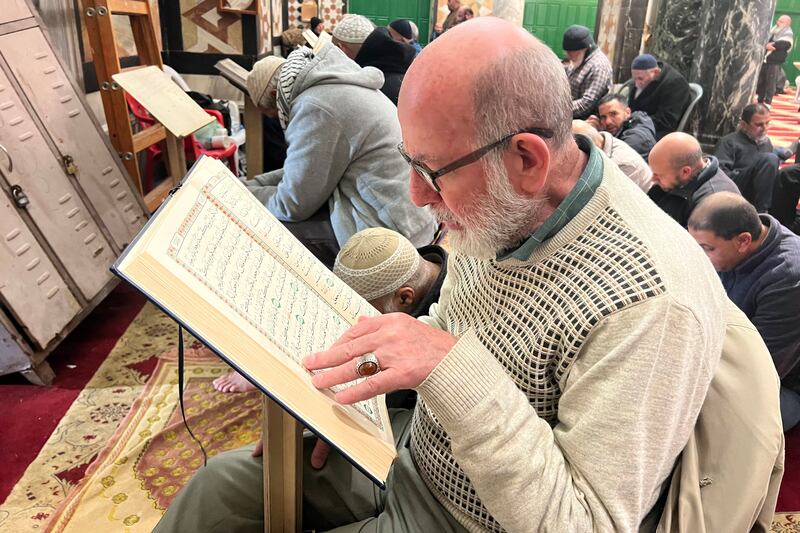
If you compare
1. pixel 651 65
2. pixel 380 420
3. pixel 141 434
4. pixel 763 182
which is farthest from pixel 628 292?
pixel 651 65

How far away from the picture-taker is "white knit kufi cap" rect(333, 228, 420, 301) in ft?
5.61

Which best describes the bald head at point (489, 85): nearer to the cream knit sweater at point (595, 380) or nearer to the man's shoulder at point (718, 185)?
the cream knit sweater at point (595, 380)

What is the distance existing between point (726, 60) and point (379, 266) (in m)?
5.59

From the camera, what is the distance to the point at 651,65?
4816mm

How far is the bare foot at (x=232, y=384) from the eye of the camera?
7.93 feet

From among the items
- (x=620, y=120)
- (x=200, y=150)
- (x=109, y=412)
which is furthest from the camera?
(x=620, y=120)

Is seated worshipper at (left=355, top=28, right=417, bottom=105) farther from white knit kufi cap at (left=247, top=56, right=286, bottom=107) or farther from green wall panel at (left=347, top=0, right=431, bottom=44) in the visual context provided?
green wall panel at (left=347, top=0, right=431, bottom=44)

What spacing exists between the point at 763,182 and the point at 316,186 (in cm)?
278

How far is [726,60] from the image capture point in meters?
5.84

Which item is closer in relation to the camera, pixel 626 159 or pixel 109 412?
pixel 109 412

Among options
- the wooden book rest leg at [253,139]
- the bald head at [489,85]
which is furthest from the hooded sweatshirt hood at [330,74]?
the bald head at [489,85]

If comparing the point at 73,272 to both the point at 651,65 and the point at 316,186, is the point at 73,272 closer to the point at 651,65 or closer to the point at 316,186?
the point at 316,186

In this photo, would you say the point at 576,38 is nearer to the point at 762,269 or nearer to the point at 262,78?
the point at 262,78

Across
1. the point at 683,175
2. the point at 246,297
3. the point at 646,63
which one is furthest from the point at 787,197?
the point at 246,297
